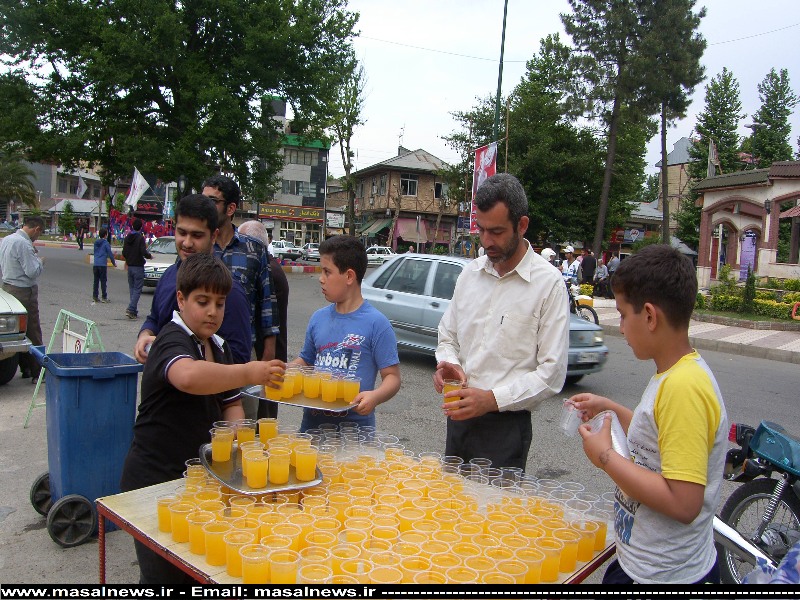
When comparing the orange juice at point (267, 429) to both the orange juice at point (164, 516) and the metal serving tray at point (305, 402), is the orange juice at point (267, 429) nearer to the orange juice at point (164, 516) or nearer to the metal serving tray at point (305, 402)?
the metal serving tray at point (305, 402)

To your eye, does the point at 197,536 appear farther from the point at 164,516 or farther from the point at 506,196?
the point at 506,196

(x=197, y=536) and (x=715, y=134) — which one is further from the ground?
(x=715, y=134)

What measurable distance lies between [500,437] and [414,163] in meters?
48.6

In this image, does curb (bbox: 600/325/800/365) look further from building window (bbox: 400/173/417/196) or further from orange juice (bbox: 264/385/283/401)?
building window (bbox: 400/173/417/196)

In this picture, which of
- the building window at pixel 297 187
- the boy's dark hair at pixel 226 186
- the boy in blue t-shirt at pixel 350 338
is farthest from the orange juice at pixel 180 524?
the building window at pixel 297 187

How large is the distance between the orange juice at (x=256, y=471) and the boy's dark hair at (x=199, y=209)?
1733mm

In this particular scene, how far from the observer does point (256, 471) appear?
89.1 inches

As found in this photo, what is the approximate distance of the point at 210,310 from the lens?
2559mm

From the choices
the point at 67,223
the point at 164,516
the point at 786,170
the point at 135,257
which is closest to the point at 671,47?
the point at 786,170

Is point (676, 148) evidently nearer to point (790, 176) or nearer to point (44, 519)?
point (790, 176)

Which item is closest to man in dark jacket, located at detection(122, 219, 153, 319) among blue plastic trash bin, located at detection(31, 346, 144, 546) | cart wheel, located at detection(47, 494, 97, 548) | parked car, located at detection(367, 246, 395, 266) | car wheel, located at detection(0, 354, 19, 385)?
car wheel, located at detection(0, 354, 19, 385)

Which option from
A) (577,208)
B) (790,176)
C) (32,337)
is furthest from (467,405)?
(577,208)

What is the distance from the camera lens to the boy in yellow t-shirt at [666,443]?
1.74 m

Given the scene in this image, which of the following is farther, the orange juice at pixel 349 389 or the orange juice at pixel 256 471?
the orange juice at pixel 349 389
